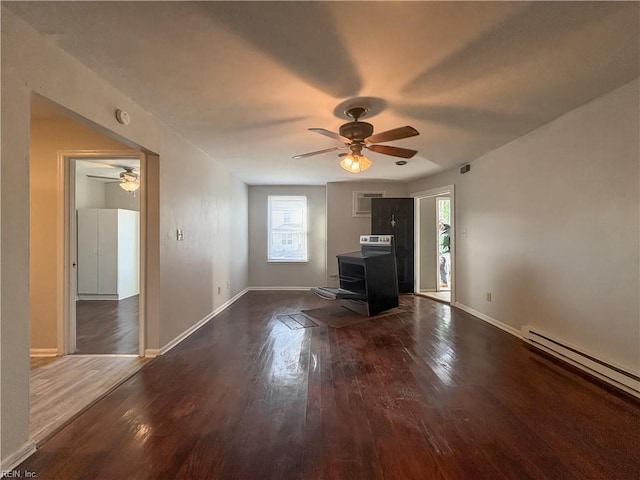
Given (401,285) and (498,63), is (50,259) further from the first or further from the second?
(401,285)

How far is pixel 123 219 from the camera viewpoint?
5387 mm

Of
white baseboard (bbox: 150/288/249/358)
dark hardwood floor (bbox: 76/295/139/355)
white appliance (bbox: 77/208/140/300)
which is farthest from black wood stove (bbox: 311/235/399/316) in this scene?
white appliance (bbox: 77/208/140/300)

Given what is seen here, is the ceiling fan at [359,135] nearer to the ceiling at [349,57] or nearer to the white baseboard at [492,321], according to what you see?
the ceiling at [349,57]

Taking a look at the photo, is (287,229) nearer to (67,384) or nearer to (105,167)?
(105,167)

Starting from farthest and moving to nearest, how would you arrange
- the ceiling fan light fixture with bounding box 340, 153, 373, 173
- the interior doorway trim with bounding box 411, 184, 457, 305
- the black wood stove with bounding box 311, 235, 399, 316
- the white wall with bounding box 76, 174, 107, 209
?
the white wall with bounding box 76, 174, 107, 209 → the interior doorway trim with bounding box 411, 184, 457, 305 → the black wood stove with bounding box 311, 235, 399, 316 → the ceiling fan light fixture with bounding box 340, 153, 373, 173

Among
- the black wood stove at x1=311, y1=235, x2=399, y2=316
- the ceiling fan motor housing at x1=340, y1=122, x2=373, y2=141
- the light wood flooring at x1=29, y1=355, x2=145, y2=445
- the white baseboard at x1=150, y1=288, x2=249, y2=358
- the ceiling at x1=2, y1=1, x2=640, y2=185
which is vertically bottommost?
the light wood flooring at x1=29, y1=355, x2=145, y2=445

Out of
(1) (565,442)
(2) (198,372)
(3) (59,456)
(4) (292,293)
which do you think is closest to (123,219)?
(4) (292,293)

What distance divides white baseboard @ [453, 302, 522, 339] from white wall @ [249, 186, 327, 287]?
9.27 ft

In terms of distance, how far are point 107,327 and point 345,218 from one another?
4.28 metres

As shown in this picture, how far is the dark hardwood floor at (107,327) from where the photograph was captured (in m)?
3.00

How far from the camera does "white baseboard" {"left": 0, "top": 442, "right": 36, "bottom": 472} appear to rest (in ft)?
4.54

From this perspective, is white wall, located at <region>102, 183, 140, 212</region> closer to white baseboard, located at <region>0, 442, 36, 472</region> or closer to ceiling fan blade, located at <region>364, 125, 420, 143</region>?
white baseboard, located at <region>0, 442, 36, 472</region>

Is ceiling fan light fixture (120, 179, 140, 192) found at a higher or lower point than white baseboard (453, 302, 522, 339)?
higher

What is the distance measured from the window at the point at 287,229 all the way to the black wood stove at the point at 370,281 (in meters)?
1.75
